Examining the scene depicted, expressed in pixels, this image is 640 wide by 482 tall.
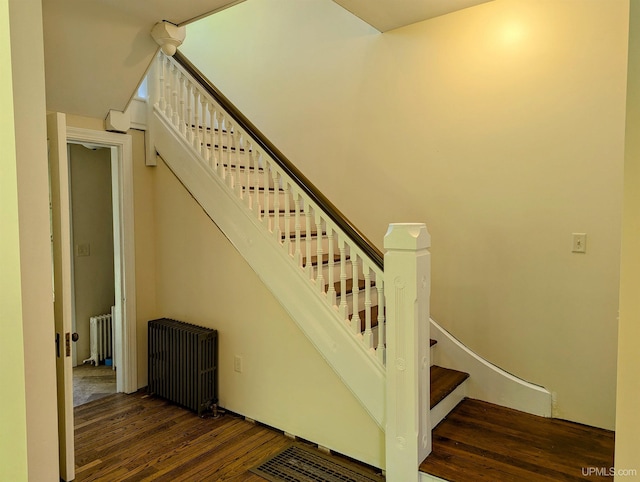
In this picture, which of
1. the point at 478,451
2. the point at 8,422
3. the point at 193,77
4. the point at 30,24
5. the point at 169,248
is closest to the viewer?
the point at 8,422

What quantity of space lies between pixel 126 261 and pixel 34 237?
2.13 meters

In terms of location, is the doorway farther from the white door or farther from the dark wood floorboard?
the dark wood floorboard

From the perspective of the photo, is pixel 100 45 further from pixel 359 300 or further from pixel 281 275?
pixel 359 300

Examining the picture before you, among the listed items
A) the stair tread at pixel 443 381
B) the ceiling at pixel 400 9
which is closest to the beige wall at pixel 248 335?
the stair tread at pixel 443 381

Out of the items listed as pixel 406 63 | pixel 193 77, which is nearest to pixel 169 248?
pixel 193 77

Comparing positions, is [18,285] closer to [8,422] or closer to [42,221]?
[8,422]

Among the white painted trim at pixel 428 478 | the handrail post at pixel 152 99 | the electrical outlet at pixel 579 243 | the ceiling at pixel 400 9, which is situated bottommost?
the white painted trim at pixel 428 478

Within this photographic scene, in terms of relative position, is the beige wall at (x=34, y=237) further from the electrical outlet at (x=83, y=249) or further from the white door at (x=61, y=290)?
the electrical outlet at (x=83, y=249)

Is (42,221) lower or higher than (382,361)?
higher

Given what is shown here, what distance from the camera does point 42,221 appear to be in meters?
1.37

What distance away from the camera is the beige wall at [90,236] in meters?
4.22

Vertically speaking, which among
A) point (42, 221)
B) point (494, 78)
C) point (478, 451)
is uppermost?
point (494, 78)

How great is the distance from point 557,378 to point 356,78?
2569 mm

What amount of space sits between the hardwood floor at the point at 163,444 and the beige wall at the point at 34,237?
3.55ft
